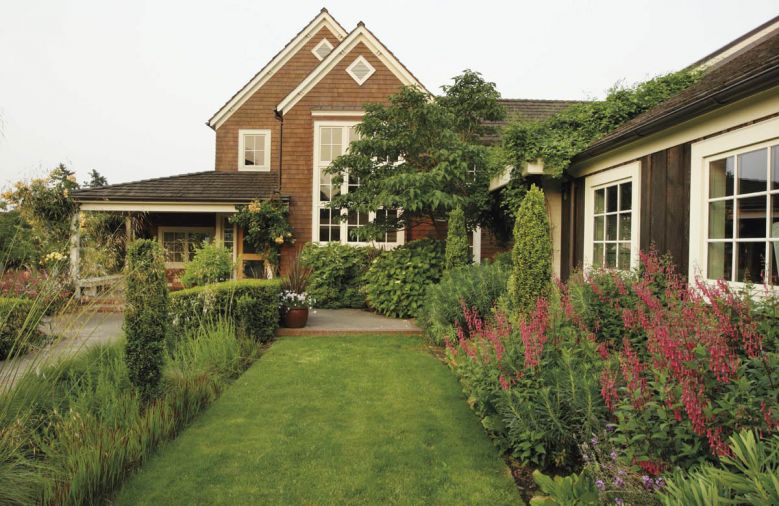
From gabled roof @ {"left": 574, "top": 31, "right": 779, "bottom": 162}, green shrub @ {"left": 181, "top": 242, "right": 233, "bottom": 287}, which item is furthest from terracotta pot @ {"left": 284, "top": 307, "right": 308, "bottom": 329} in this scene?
gabled roof @ {"left": 574, "top": 31, "right": 779, "bottom": 162}

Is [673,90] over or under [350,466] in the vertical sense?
over

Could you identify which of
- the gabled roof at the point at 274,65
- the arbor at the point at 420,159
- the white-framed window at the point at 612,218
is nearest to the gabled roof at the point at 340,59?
the arbor at the point at 420,159

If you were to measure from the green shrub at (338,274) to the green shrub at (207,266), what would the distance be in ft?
6.14

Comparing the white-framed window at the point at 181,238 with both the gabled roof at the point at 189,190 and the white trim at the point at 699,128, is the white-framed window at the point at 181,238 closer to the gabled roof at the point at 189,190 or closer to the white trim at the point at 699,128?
the gabled roof at the point at 189,190

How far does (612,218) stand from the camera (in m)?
6.82

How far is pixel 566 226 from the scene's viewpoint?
8.29 metres

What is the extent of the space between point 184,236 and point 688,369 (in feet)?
50.1

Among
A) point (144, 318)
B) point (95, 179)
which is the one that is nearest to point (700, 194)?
point (144, 318)

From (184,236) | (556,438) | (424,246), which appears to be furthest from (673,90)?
Result: (184,236)

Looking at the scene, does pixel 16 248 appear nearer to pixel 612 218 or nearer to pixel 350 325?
pixel 350 325

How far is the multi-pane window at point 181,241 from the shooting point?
1477cm

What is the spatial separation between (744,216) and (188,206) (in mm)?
11876

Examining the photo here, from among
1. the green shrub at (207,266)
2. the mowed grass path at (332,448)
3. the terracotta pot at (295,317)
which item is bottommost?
the mowed grass path at (332,448)

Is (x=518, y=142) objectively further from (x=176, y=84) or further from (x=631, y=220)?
(x=176, y=84)
